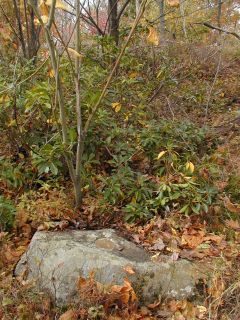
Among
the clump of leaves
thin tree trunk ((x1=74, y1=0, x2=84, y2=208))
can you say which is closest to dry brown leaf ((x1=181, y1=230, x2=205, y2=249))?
thin tree trunk ((x1=74, y1=0, x2=84, y2=208))

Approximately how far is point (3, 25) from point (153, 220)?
126 inches

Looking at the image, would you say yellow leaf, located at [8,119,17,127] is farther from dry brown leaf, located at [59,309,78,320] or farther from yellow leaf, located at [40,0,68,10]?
dry brown leaf, located at [59,309,78,320]

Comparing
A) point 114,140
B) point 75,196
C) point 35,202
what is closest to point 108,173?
point 114,140

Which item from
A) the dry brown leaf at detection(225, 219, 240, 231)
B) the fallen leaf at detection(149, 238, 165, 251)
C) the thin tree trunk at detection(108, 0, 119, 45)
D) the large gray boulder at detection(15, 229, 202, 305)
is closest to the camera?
the large gray boulder at detection(15, 229, 202, 305)

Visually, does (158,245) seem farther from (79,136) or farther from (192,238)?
(79,136)

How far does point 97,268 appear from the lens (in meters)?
2.66

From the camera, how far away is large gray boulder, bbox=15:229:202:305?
2.61 meters

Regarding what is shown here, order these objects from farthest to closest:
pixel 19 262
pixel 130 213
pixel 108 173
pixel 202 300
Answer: pixel 108 173, pixel 130 213, pixel 19 262, pixel 202 300

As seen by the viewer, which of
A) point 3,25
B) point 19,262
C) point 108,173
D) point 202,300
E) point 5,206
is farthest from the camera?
point 3,25

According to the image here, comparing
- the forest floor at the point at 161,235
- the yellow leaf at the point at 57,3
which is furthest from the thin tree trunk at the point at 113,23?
the yellow leaf at the point at 57,3

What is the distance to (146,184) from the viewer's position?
3.53 m

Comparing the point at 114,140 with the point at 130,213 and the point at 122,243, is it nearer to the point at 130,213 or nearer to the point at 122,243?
the point at 130,213

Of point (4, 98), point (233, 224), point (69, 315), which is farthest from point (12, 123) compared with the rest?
point (233, 224)

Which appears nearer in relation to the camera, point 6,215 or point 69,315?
point 69,315
